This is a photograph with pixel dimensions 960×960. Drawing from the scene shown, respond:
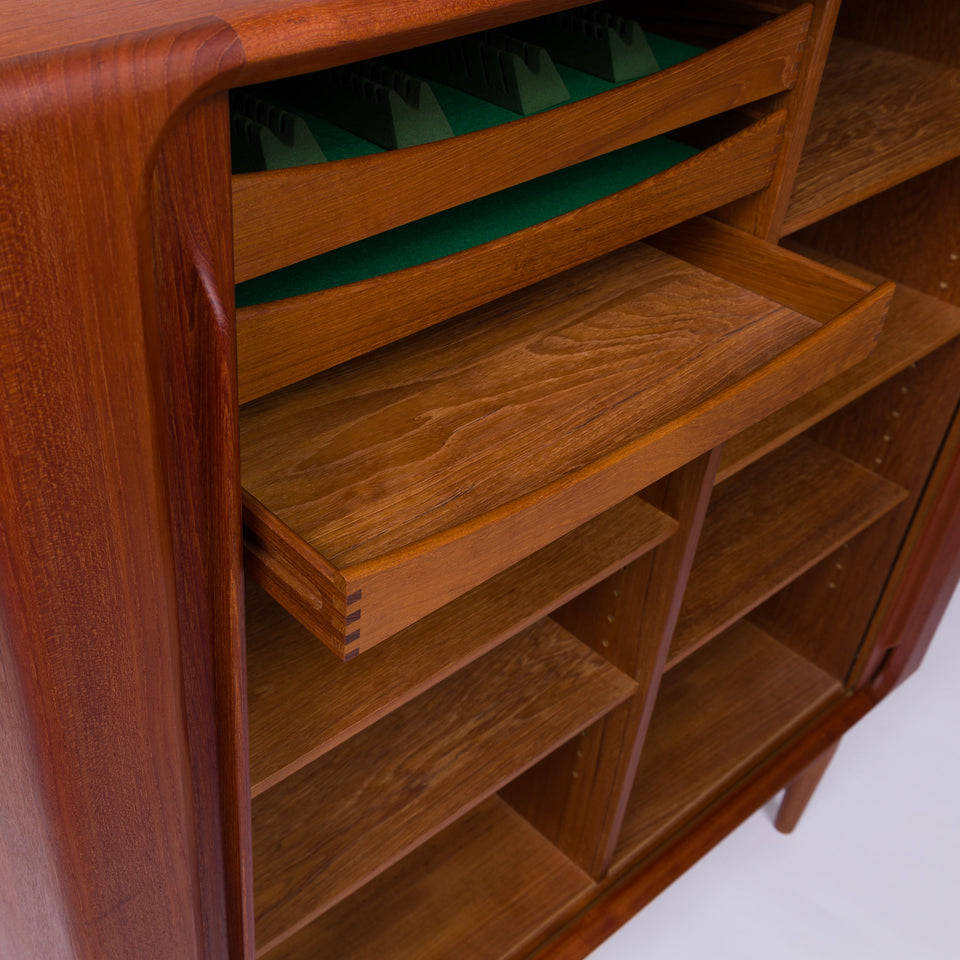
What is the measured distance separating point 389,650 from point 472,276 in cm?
34

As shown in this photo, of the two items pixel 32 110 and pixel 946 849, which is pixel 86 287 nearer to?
pixel 32 110

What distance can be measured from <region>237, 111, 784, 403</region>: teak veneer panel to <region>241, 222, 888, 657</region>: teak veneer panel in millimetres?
83

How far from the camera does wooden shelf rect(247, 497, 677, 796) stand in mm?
833

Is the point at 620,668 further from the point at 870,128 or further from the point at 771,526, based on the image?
the point at 870,128

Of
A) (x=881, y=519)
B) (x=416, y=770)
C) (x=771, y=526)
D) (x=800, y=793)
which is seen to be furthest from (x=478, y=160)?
(x=800, y=793)

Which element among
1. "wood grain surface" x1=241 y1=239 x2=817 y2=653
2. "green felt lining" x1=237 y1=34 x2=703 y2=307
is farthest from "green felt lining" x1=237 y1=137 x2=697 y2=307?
"wood grain surface" x1=241 y1=239 x2=817 y2=653

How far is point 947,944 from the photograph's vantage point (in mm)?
1593

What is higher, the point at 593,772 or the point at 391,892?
the point at 593,772

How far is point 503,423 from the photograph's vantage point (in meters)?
0.79

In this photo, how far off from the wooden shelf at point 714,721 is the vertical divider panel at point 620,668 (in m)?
0.09

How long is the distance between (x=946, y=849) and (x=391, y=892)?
0.92 m

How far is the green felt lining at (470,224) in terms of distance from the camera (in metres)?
0.73

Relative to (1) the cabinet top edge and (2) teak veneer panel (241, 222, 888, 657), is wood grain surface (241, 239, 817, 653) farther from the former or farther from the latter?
(1) the cabinet top edge

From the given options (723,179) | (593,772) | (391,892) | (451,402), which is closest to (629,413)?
(451,402)
